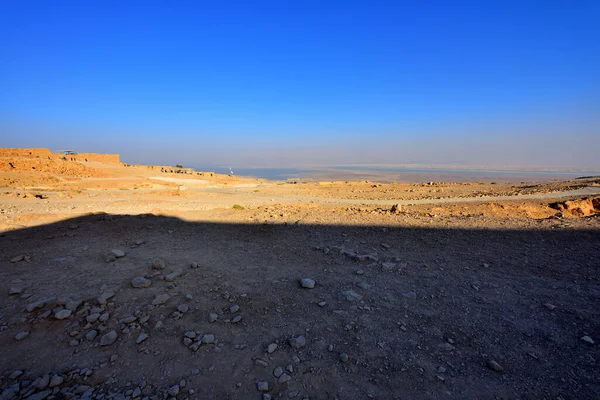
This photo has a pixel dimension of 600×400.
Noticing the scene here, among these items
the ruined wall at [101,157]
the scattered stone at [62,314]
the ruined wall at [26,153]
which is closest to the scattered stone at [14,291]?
the scattered stone at [62,314]

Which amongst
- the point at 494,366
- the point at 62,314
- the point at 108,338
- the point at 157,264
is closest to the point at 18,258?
the point at 157,264

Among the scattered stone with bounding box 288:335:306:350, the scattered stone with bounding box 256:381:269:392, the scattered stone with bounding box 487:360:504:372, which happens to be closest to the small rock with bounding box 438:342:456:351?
the scattered stone with bounding box 487:360:504:372

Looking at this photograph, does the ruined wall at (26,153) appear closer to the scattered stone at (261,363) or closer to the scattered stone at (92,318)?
the scattered stone at (92,318)

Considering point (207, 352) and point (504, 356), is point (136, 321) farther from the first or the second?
point (504, 356)

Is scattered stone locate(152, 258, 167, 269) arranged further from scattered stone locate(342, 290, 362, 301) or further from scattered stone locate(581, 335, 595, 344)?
scattered stone locate(581, 335, 595, 344)

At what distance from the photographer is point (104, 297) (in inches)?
153

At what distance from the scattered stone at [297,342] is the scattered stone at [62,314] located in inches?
113

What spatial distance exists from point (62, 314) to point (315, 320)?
10.6 feet

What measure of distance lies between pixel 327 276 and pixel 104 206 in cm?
1377

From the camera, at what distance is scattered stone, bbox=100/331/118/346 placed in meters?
3.14

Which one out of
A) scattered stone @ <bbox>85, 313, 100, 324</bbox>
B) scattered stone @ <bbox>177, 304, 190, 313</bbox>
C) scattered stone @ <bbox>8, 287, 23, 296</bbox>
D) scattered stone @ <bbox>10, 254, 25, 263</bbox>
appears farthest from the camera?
scattered stone @ <bbox>10, 254, 25, 263</bbox>

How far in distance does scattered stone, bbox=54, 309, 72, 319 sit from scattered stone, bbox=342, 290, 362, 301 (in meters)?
3.73

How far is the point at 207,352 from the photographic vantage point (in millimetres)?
3061

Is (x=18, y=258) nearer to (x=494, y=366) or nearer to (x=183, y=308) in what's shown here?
(x=183, y=308)
